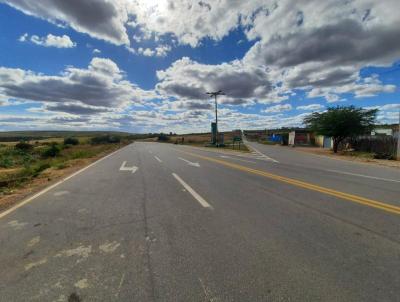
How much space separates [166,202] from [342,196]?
4.74 meters

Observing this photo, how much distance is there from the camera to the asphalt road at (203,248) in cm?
276

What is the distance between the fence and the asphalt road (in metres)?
20.9

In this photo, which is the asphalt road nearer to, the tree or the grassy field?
the grassy field

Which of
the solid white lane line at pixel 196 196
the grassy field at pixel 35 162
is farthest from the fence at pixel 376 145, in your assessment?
the grassy field at pixel 35 162

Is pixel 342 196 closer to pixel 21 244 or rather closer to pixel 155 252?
pixel 155 252

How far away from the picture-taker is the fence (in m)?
23.6

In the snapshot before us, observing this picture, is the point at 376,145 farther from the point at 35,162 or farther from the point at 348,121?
the point at 35,162

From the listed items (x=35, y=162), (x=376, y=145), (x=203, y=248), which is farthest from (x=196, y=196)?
(x=376, y=145)

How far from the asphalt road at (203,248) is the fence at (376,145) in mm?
20932

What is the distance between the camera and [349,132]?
94.9 feet

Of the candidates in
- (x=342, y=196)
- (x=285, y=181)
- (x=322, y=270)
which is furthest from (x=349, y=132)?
(x=322, y=270)

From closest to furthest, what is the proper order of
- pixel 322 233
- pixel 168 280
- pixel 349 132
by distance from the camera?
pixel 168 280 → pixel 322 233 → pixel 349 132

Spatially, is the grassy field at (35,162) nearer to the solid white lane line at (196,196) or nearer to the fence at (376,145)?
the solid white lane line at (196,196)

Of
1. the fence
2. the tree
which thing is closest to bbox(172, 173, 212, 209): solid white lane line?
the fence
